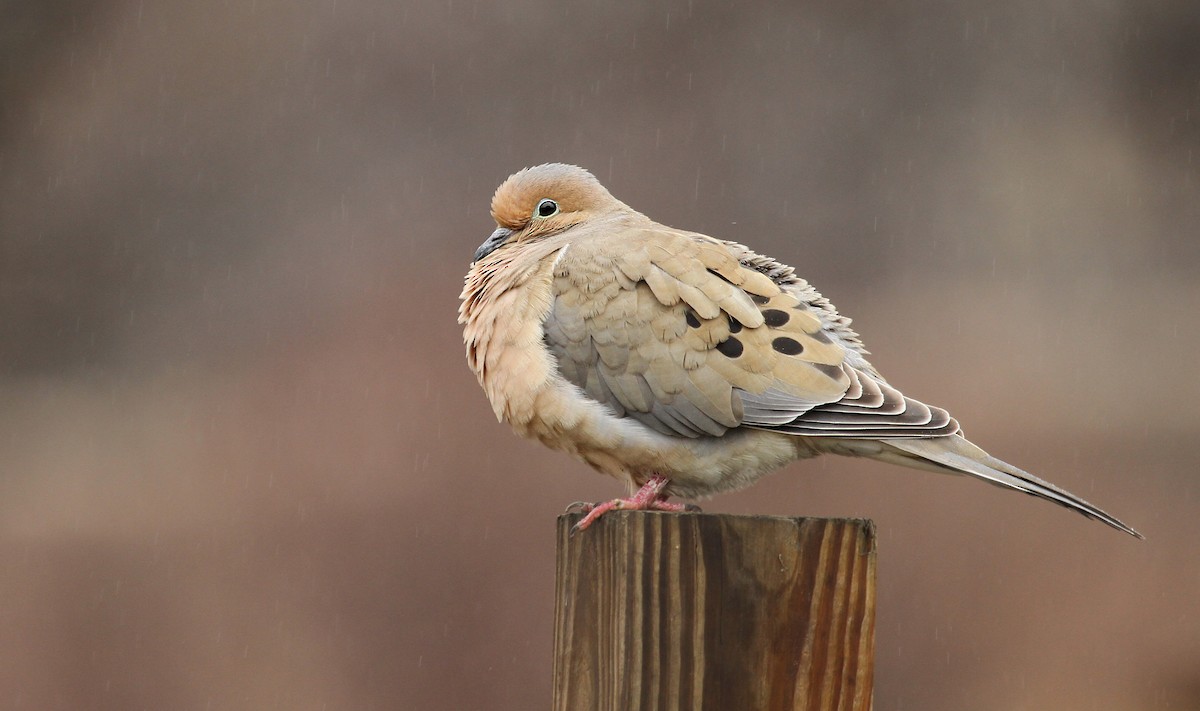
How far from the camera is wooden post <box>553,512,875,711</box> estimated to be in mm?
1577

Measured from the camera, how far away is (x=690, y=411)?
250 cm

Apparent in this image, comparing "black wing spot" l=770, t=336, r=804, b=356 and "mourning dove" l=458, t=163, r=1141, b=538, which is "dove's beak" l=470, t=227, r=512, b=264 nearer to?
"mourning dove" l=458, t=163, r=1141, b=538

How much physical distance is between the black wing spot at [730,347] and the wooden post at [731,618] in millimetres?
906

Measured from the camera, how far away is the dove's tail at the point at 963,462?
85.0 inches

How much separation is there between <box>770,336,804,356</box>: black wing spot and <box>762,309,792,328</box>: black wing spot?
41mm

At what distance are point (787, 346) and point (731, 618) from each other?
106 cm

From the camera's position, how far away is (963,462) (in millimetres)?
2342

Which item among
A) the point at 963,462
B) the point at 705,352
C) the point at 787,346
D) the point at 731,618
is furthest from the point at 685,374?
the point at 731,618

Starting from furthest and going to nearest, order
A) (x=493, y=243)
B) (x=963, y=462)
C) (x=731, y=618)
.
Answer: (x=493, y=243) → (x=963, y=462) → (x=731, y=618)

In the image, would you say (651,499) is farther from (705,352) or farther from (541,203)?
(541,203)

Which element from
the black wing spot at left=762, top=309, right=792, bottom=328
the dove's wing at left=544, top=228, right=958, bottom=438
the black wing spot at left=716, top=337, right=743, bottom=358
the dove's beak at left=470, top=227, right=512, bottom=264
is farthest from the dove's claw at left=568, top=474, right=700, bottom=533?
the dove's beak at left=470, top=227, right=512, bottom=264

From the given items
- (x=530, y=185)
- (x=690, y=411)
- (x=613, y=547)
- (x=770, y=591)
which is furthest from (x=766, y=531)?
(x=530, y=185)

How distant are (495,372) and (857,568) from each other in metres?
1.30

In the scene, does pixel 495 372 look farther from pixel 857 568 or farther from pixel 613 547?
pixel 857 568
